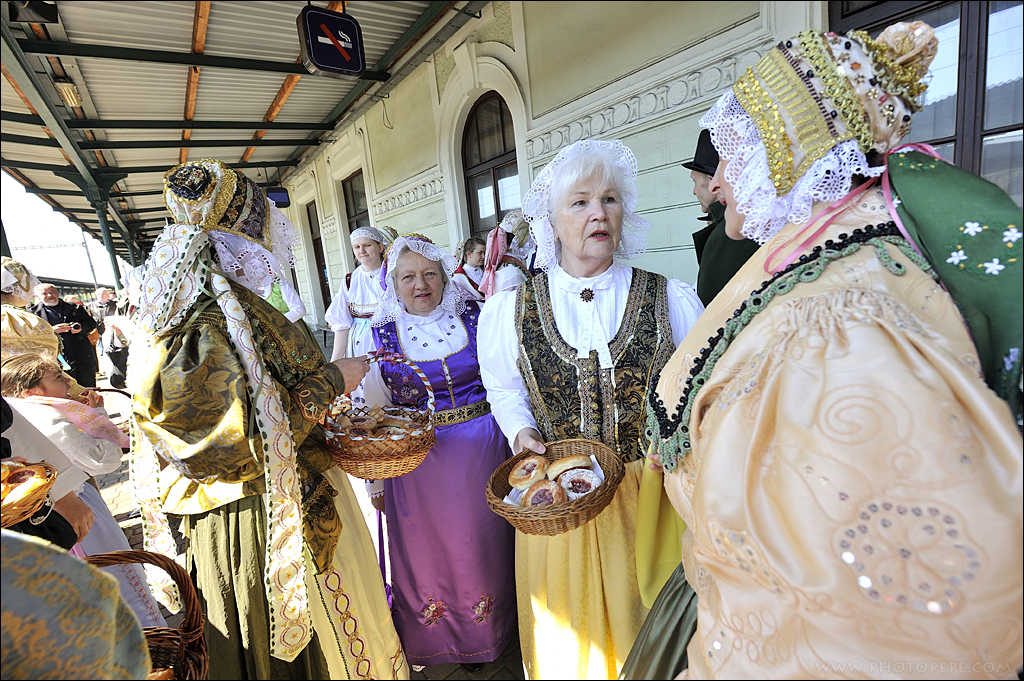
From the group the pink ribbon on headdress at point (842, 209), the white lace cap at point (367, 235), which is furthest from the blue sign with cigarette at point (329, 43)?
the pink ribbon on headdress at point (842, 209)

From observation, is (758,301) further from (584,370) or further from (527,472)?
(527,472)

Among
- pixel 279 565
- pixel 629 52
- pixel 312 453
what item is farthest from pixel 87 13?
pixel 279 565

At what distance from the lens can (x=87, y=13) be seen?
4156 mm

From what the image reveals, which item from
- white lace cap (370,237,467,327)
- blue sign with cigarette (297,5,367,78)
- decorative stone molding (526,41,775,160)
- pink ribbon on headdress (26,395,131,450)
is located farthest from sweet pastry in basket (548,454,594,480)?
blue sign with cigarette (297,5,367,78)

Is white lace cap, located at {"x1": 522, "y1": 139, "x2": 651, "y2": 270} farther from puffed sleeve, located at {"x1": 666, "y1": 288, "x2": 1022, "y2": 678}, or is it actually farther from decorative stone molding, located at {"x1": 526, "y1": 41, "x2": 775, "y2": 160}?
decorative stone molding, located at {"x1": 526, "y1": 41, "x2": 775, "y2": 160}

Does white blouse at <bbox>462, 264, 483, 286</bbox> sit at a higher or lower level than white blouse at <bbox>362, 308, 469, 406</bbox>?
higher

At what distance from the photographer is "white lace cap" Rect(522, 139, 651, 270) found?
5.21 feet

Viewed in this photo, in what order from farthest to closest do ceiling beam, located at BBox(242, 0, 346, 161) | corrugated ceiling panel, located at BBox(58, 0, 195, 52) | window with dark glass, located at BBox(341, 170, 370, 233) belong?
window with dark glass, located at BBox(341, 170, 370, 233)
ceiling beam, located at BBox(242, 0, 346, 161)
corrugated ceiling panel, located at BBox(58, 0, 195, 52)

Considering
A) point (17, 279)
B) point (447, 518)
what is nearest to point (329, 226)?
point (17, 279)

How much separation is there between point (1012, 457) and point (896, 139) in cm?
67

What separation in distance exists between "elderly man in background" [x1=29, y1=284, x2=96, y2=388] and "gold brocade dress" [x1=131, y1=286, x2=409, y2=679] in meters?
4.56

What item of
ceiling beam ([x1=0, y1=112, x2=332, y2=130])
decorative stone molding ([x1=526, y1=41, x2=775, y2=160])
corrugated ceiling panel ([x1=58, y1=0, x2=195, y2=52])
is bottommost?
decorative stone molding ([x1=526, y1=41, x2=775, y2=160])

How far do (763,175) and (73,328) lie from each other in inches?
249

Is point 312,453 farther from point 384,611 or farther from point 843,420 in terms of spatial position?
point 843,420
